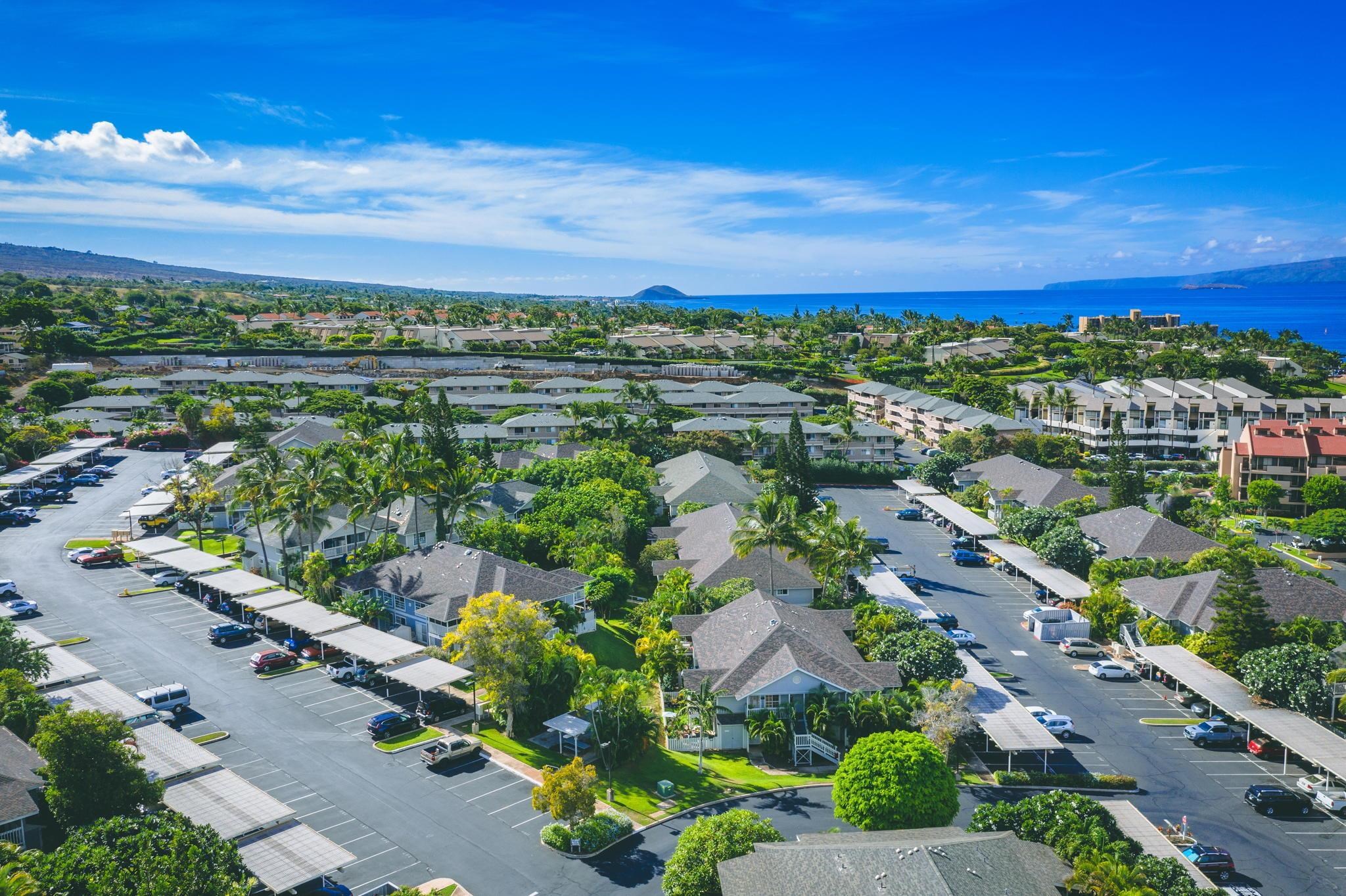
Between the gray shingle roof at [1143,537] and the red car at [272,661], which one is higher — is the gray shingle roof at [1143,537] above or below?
above

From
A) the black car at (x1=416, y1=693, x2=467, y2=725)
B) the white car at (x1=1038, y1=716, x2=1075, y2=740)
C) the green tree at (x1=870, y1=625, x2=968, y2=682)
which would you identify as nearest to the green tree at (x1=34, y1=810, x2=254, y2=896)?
the black car at (x1=416, y1=693, x2=467, y2=725)

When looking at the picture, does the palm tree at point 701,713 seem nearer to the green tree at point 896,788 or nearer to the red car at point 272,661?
the green tree at point 896,788

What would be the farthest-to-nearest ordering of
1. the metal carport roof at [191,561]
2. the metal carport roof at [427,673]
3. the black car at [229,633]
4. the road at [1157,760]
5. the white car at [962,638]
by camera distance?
the metal carport roof at [191,561] → the white car at [962,638] → the black car at [229,633] → the metal carport roof at [427,673] → the road at [1157,760]

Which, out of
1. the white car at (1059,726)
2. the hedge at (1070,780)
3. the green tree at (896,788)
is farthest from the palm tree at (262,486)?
the white car at (1059,726)

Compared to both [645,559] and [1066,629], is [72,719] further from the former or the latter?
[1066,629]

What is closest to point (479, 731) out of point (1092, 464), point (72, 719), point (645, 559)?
point (72, 719)
